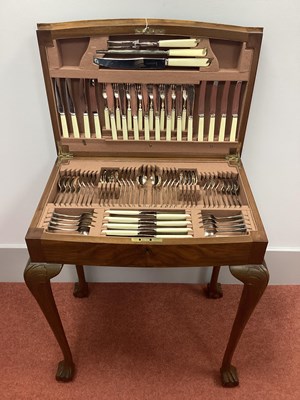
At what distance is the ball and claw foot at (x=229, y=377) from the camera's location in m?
1.41

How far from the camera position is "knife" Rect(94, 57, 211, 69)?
110 centimetres

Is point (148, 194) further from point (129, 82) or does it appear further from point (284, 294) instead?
point (284, 294)

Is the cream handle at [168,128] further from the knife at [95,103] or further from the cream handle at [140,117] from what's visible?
the knife at [95,103]

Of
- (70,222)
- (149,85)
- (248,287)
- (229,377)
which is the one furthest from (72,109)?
(229,377)

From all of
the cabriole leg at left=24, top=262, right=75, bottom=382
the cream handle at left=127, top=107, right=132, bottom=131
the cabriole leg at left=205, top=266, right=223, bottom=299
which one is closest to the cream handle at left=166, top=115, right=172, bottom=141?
the cream handle at left=127, top=107, right=132, bottom=131

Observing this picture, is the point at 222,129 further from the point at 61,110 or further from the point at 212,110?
the point at 61,110

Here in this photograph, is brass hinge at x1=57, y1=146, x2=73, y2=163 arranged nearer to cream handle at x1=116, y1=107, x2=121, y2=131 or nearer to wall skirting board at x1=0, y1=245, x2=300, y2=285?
cream handle at x1=116, y1=107, x2=121, y2=131

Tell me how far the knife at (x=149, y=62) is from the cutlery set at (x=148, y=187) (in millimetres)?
306

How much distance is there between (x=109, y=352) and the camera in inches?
60.4

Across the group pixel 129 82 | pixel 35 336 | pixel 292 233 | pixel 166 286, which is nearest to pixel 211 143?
pixel 129 82

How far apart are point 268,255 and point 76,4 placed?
118 centimetres

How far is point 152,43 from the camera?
43.1 inches

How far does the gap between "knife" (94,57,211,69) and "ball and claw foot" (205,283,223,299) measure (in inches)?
38.4

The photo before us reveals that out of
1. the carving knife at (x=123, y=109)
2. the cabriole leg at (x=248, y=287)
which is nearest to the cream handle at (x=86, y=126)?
the carving knife at (x=123, y=109)
